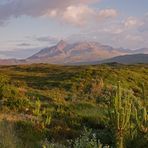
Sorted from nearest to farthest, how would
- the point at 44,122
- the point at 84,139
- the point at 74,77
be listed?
the point at 84,139, the point at 44,122, the point at 74,77

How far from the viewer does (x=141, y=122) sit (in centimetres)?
1113

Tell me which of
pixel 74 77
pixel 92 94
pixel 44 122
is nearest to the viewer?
pixel 44 122

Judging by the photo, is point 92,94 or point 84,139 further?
point 92,94

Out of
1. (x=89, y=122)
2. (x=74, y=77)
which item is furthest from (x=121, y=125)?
(x=74, y=77)

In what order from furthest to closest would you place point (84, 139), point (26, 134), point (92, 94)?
point (92, 94)
point (26, 134)
point (84, 139)

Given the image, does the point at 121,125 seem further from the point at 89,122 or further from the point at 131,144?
the point at 89,122

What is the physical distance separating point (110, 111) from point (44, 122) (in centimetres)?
392

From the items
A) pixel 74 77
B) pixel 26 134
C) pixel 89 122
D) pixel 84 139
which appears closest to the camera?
pixel 84 139

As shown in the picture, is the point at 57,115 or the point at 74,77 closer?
the point at 57,115

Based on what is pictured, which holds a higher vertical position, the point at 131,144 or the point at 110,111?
the point at 110,111

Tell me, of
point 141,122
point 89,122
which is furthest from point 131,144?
point 89,122

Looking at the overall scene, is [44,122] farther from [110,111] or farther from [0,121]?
[110,111]

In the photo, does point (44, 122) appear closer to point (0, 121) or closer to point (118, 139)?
point (0, 121)

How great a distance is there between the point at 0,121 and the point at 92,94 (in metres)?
19.4
